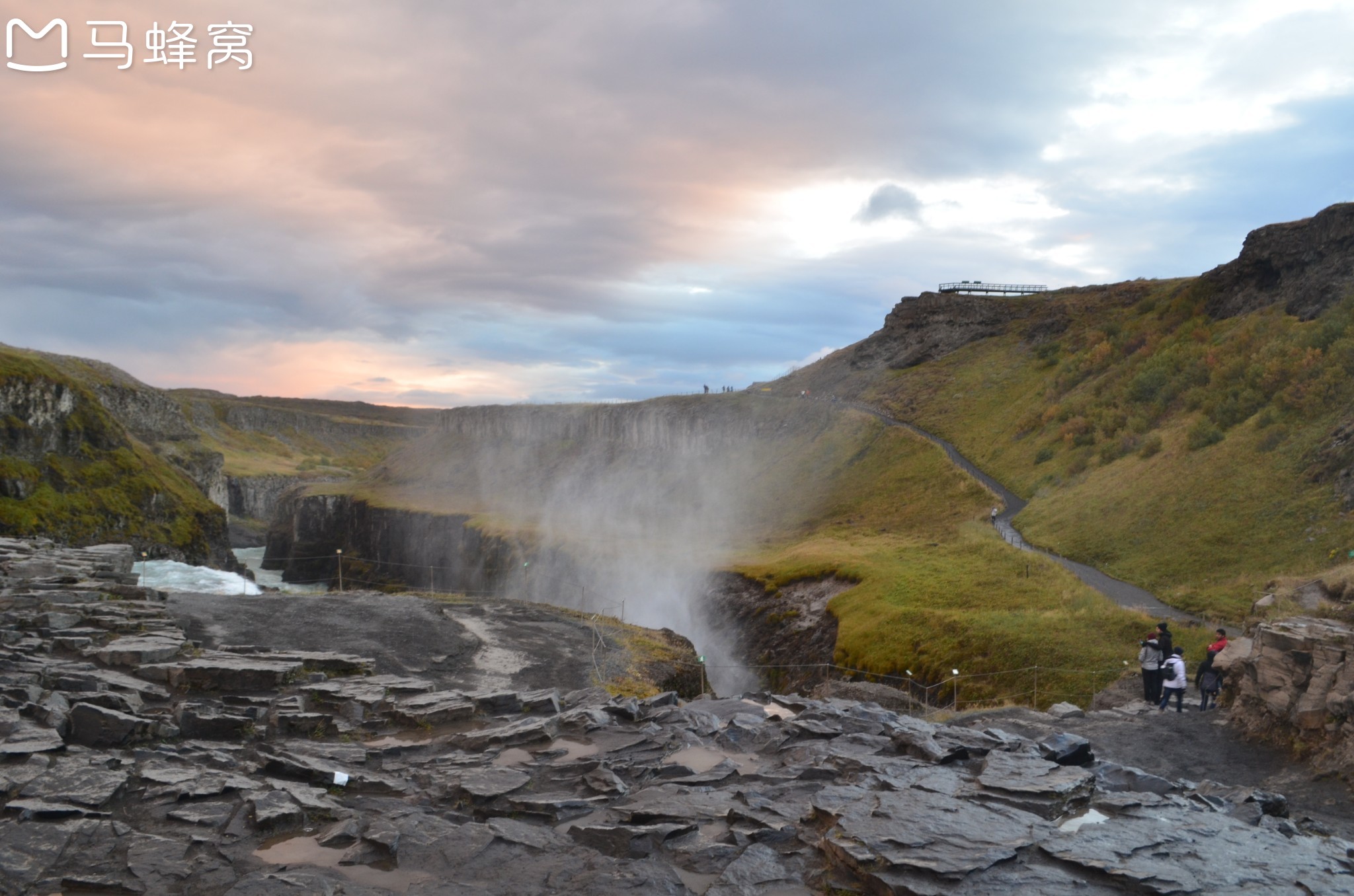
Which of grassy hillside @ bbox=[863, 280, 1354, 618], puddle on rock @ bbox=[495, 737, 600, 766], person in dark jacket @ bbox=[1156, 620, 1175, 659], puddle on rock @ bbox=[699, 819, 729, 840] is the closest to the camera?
puddle on rock @ bbox=[699, 819, 729, 840]

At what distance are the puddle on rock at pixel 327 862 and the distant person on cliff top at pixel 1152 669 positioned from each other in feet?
71.8

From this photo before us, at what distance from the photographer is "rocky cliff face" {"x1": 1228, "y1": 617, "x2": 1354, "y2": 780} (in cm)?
1711

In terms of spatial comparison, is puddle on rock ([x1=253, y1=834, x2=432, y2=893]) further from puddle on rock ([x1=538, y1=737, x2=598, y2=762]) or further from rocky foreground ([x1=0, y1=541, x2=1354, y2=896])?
puddle on rock ([x1=538, y1=737, x2=598, y2=762])

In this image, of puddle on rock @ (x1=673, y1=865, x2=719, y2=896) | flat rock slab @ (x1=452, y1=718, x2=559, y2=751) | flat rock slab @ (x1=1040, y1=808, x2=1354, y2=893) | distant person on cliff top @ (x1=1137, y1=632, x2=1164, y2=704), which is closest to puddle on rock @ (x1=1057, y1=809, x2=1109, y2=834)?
flat rock slab @ (x1=1040, y1=808, x2=1354, y2=893)

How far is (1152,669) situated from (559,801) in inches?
768

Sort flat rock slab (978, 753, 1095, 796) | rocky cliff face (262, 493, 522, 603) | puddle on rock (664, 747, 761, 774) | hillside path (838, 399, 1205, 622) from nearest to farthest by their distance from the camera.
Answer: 1. flat rock slab (978, 753, 1095, 796)
2. puddle on rock (664, 747, 761, 774)
3. hillside path (838, 399, 1205, 622)
4. rocky cliff face (262, 493, 522, 603)

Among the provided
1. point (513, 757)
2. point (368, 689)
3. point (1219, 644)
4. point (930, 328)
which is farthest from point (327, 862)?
point (930, 328)

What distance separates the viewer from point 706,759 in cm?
1577

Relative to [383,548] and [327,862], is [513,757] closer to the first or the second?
[327,862]

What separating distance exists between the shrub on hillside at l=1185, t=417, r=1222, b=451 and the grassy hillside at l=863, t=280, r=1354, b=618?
0.09 m

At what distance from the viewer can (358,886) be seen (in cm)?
1055

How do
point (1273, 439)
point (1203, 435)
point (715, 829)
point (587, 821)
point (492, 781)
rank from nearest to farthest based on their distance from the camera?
point (715, 829), point (587, 821), point (492, 781), point (1273, 439), point (1203, 435)

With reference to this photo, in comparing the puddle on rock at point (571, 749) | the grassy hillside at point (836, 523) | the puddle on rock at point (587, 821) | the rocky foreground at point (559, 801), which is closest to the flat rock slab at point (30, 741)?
the rocky foreground at point (559, 801)

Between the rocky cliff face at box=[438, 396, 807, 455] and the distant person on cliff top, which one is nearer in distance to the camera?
the distant person on cliff top
